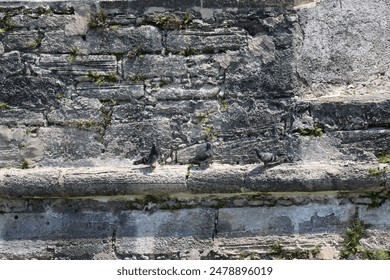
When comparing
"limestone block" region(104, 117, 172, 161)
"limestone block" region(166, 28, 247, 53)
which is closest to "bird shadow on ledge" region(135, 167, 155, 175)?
"limestone block" region(104, 117, 172, 161)

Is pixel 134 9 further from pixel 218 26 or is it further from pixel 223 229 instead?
pixel 223 229

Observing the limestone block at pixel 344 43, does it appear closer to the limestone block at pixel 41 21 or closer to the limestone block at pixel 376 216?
the limestone block at pixel 376 216

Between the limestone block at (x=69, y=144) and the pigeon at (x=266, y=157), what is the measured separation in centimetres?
96

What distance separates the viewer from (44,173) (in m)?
4.82

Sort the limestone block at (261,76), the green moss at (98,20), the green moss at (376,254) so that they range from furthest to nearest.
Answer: the green moss at (98,20), the limestone block at (261,76), the green moss at (376,254)

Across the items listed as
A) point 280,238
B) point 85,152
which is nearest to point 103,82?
point 85,152

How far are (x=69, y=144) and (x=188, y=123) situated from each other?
2.42ft

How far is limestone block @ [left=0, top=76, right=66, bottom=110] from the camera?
4945mm

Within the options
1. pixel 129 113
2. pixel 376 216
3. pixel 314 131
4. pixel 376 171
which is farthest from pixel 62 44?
pixel 376 216

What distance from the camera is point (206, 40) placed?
4891 mm

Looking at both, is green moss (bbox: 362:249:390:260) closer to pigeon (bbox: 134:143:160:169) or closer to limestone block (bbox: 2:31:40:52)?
pigeon (bbox: 134:143:160:169)

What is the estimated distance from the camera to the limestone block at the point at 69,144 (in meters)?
4.90

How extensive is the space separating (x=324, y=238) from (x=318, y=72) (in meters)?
1.01

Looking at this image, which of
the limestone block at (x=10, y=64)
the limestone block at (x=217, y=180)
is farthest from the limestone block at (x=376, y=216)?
the limestone block at (x=10, y=64)
